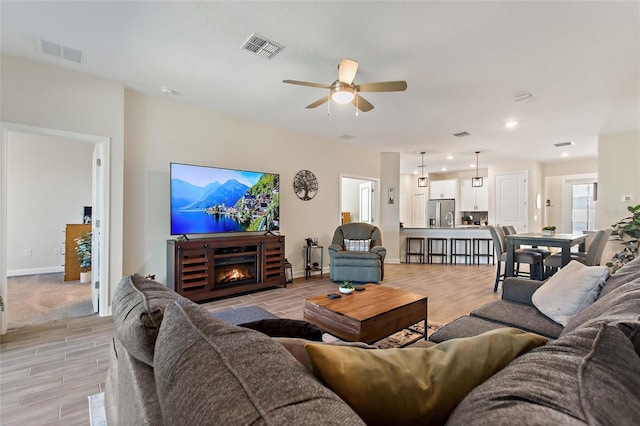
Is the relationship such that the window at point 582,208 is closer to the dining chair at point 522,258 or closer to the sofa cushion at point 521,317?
the dining chair at point 522,258

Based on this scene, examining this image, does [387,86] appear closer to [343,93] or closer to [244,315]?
[343,93]

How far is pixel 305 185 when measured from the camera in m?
5.61

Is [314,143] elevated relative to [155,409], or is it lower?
elevated

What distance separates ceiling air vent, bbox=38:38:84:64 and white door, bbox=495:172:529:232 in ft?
32.3

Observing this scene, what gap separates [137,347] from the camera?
936mm

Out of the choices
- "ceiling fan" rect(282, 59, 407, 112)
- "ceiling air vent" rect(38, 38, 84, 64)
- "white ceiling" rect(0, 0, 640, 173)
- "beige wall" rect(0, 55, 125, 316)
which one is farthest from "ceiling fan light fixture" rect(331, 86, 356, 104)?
"beige wall" rect(0, 55, 125, 316)

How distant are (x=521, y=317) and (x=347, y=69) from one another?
2.43m

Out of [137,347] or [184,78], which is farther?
[184,78]

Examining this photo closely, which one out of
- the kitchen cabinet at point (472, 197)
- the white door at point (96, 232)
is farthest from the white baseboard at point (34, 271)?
the kitchen cabinet at point (472, 197)

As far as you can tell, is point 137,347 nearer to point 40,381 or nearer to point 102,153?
point 40,381

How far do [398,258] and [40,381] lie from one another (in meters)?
6.34

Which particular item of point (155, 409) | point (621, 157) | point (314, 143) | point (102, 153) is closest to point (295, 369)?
point (155, 409)

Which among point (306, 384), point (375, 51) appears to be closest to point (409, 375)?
point (306, 384)

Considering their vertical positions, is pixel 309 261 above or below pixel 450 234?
below
